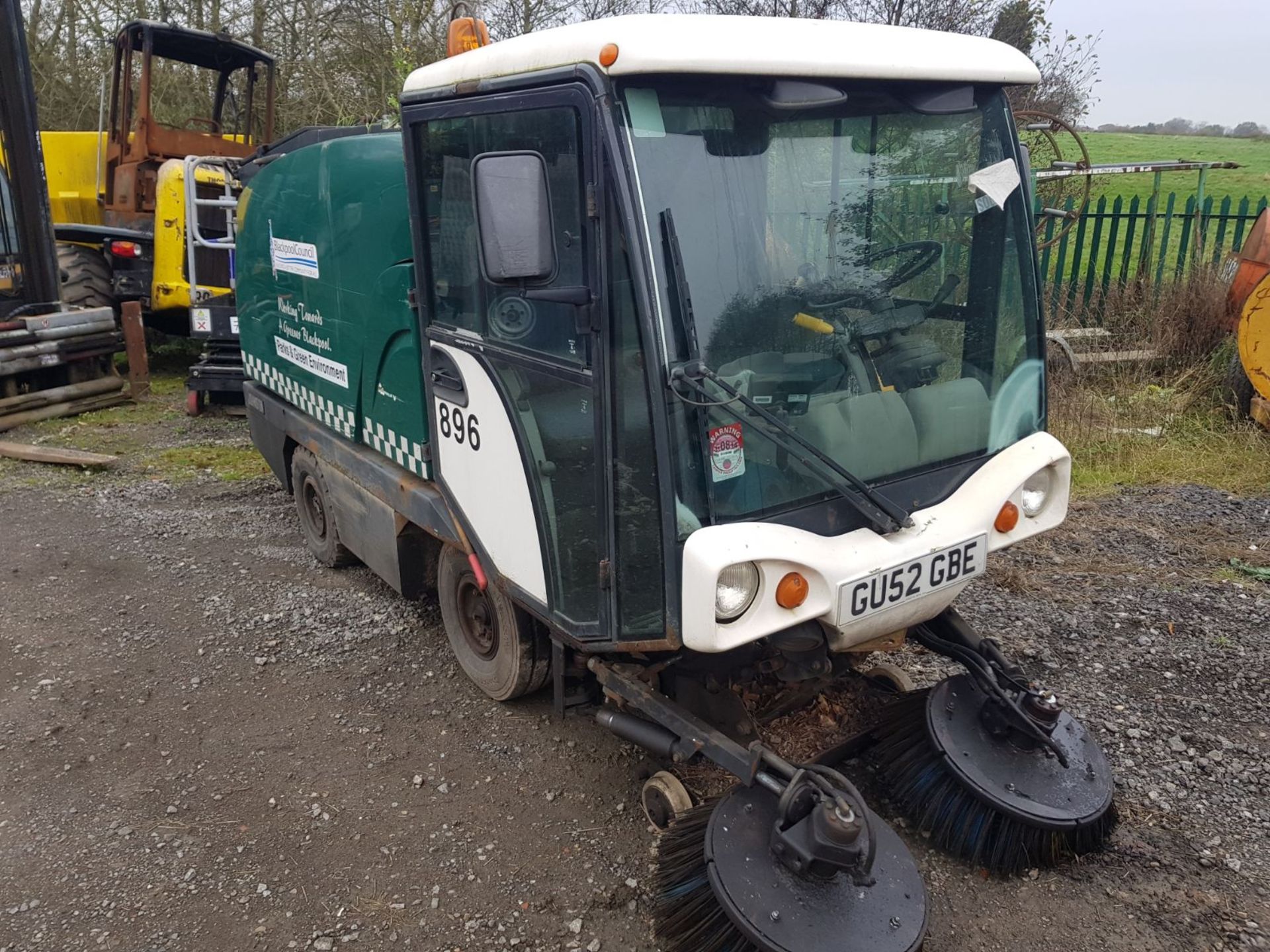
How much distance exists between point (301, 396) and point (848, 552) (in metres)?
3.13

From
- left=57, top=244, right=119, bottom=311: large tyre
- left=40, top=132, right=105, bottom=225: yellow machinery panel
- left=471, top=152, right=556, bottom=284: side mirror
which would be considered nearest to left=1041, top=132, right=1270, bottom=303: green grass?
left=471, top=152, right=556, bottom=284: side mirror

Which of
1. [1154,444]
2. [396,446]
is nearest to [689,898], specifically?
[396,446]

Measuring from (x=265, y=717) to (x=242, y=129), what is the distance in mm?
8980

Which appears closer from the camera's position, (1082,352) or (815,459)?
(815,459)

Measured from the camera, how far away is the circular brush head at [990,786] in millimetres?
2734

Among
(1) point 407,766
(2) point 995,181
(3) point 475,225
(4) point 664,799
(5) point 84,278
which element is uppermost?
(2) point 995,181

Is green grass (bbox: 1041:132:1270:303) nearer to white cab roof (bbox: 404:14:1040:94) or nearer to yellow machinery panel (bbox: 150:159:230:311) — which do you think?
white cab roof (bbox: 404:14:1040:94)

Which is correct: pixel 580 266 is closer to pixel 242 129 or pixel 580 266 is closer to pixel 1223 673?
pixel 1223 673

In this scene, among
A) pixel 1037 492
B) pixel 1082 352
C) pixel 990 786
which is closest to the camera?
pixel 990 786

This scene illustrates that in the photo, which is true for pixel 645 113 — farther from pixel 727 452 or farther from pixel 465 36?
pixel 465 36

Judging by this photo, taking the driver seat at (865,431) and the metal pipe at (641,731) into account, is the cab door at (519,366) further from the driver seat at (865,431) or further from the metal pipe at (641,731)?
the driver seat at (865,431)

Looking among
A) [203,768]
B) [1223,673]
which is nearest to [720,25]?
[203,768]

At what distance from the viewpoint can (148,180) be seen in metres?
9.35

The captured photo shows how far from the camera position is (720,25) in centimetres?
231
